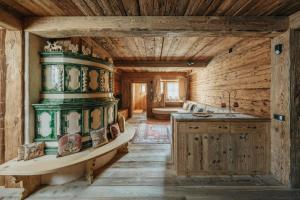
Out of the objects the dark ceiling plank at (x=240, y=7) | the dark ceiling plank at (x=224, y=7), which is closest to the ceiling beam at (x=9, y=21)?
the dark ceiling plank at (x=224, y=7)

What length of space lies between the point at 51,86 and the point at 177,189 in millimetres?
2710

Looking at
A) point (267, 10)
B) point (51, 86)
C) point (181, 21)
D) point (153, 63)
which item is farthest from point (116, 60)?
point (267, 10)

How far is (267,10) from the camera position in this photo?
2463 millimetres

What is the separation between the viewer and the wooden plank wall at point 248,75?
322 cm

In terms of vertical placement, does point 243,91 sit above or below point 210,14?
below

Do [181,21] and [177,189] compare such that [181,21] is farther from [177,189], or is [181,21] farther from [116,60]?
[116,60]

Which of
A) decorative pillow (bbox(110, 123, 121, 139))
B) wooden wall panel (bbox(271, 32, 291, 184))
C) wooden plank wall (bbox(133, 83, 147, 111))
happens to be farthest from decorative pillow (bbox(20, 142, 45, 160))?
wooden plank wall (bbox(133, 83, 147, 111))

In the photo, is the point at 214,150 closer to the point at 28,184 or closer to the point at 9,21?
the point at 28,184

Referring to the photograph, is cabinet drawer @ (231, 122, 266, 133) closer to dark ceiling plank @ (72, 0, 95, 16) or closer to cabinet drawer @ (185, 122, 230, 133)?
cabinet drawer @ (185, 122, 230, 133)

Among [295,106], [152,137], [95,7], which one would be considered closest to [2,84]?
[95,7]

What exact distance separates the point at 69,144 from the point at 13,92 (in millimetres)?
1187

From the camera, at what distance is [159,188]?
8.88 ft

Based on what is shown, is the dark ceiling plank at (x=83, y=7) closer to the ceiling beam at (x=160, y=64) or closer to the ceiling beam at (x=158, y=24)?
the ceiling beam at (x=158, y=24)

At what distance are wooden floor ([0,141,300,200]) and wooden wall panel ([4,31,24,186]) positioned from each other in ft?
2.52
